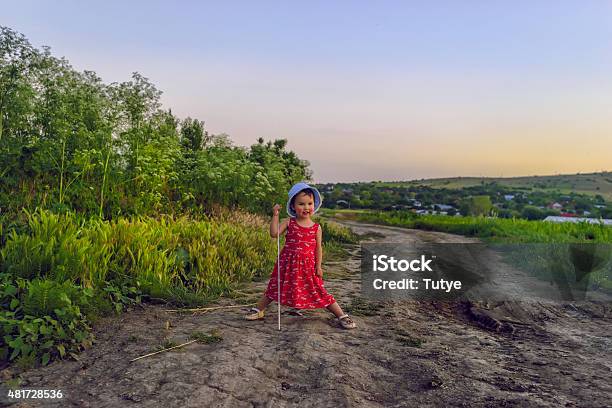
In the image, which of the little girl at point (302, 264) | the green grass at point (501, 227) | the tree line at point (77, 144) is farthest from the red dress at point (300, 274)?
the green grass at point (501, 227)

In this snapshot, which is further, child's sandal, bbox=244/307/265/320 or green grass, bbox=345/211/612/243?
green grass, bbox=345/211/612/243

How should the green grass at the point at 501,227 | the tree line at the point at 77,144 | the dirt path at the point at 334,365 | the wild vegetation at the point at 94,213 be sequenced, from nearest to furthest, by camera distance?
the dirt path at the point at 334,365 < the wild vegetation at the point at 94,213 < the tree line at the point at 77,144 < the green grass at the point at 501,227

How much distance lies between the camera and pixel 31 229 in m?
6.18

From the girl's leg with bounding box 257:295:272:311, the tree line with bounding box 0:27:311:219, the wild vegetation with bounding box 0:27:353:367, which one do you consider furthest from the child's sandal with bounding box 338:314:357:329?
the tree line with bounding box 0:27:311:219

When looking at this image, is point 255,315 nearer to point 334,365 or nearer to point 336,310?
point 336,310

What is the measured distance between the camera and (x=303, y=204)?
509 cm

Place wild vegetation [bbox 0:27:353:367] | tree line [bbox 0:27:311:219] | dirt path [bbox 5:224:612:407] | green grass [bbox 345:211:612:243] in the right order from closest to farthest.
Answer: dirt path [bbox 5:224:612:407] < wild vegetation [bbox 0:27:353:367] < tree line [bbox 0:27:311:219] < green grass [bbox 345:211:612:243]

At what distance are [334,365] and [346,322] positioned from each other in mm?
1205

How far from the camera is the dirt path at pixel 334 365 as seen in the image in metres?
3.42

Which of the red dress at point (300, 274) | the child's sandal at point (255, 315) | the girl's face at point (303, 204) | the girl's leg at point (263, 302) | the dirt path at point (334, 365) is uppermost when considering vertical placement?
the girl's face at point (303, 204)

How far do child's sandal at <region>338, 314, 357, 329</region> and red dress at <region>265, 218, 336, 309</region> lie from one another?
0.20 meters

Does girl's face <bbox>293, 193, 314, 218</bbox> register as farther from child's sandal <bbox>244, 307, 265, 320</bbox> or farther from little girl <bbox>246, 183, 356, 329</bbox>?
child's sandal <bbox>244, 307, 265, 320</bbox>

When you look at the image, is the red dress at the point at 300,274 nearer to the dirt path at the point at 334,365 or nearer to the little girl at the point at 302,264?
the little girl at the point at 302,264

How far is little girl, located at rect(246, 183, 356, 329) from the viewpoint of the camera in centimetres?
511
